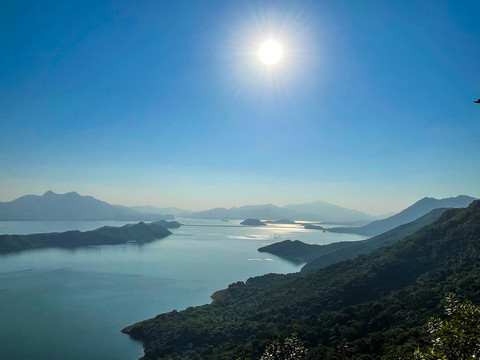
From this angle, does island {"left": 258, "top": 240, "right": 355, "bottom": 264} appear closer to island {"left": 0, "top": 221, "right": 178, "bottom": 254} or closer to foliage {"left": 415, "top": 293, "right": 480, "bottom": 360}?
island {"left": 0, "top": 221, "right": 178, "bottom": 254}

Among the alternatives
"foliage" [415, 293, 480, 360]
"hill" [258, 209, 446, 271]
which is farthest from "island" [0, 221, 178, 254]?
"foliage" [415, 293, 480, 360]

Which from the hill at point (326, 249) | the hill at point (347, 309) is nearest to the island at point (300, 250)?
the hill at point (326, 249)

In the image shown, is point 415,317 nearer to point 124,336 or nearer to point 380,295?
point 380,295

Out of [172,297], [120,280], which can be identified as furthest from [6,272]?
[172,297]

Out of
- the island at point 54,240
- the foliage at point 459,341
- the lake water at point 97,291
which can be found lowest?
the lake water at point 97,291

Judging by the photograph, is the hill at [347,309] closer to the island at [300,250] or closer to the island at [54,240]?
the island at [300,250]

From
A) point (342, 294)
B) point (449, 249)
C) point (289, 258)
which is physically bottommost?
point (289, 258)
